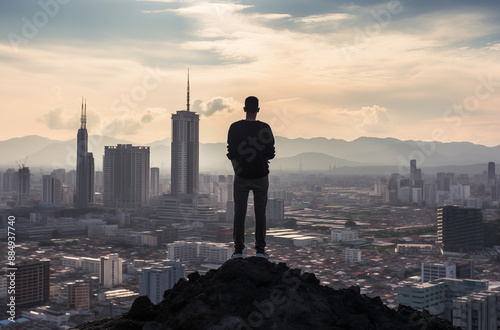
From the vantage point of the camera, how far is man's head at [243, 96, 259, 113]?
2471 mm

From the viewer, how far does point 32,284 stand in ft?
56.7

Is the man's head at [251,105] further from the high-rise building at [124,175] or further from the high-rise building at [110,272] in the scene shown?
the high-rise building at [124,175]

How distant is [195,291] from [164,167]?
75342 mm

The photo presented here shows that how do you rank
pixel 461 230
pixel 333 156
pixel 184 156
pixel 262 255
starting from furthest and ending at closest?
pixel 333 156
pixel 184 156
pixel 461 230
pixel 262 255

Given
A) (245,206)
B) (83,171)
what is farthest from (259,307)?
(83,171)

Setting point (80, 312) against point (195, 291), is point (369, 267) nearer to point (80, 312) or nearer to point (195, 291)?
point (80, 312)

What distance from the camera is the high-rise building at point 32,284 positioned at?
1691 centimetres

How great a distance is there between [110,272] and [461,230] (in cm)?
1752

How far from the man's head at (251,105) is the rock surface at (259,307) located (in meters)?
0.66

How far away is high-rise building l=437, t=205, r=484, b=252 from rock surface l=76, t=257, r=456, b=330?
2754 centimetres

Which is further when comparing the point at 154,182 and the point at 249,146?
the point at 154,182

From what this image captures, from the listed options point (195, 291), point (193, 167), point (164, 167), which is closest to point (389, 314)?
point (195, 291)

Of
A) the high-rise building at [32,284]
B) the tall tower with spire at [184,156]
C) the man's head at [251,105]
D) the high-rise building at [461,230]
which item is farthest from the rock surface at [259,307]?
the tall tower with spire at [184,156]

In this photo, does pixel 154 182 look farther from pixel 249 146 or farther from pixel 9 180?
pixel 249 146
